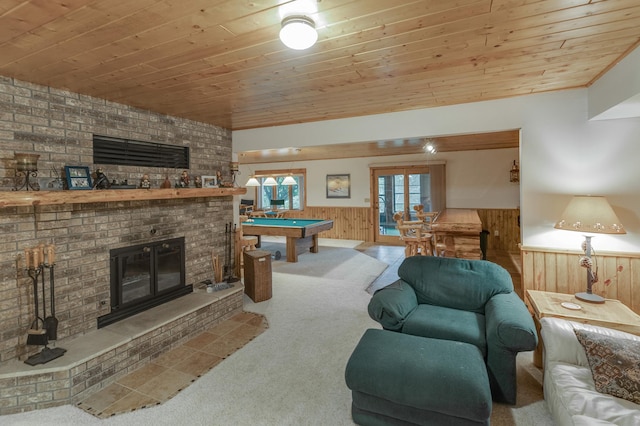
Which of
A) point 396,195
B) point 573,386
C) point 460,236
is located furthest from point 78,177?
point 396,195

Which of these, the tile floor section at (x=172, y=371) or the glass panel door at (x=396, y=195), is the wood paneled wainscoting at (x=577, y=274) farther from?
the glass panel door at (x=396, y=195)

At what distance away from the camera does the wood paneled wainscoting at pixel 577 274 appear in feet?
9.25

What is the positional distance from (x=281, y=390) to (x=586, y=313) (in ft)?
7.85

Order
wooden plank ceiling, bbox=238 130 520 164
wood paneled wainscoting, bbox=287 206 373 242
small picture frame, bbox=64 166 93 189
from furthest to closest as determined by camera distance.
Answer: wood paneled wainscoting, bbox=287 206 373 242 → wooden plank ceiling, bbox=238 130 520 164 → small picture frame, bbox=64 166 93 189

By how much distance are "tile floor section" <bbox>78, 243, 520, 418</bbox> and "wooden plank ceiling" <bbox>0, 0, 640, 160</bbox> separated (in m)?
2.43

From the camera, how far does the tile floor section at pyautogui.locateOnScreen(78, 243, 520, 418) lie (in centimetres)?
228

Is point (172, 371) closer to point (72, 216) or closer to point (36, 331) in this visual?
point (36, 331)

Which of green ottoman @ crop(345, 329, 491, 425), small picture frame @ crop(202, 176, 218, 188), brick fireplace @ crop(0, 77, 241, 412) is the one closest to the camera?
green ottoman @ crop(345, 329, 491, 425)

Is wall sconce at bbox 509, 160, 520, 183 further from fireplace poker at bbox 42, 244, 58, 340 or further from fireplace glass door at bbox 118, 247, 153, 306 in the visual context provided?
fireplace poker at bbox 42, 244, 58, 340

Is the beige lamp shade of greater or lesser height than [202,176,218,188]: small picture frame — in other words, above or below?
below

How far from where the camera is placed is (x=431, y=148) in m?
6.21

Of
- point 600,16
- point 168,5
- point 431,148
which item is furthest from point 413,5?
point 431,148

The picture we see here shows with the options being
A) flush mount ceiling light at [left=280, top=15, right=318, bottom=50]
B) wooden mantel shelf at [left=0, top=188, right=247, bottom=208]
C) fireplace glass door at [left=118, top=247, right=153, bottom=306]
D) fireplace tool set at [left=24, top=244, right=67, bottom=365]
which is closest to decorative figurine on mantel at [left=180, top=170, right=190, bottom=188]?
wooden mantel shelf at [left=0, top=188, right=247, bottom=208]

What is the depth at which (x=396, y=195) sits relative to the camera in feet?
27.6
